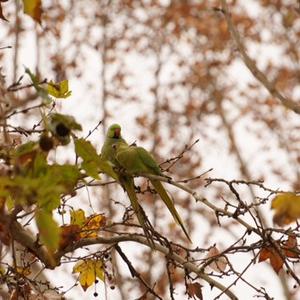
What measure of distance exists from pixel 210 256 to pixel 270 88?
1.59 metres

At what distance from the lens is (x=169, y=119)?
317 inches

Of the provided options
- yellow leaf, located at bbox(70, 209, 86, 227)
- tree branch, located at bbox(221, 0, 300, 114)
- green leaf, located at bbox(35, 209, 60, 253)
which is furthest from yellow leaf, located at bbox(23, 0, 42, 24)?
tree branch, located at bbox(221, 0, 300, 114)

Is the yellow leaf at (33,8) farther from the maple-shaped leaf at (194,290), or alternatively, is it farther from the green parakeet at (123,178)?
the maple-shaped leaf at (194,290)

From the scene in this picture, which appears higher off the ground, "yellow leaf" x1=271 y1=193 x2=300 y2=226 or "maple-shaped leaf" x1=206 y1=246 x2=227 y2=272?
"maple-shaped leaf" x1=206 y1=246 x2=227 y2=272

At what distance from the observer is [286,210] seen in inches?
48.4

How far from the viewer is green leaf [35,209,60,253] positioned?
0.93 m

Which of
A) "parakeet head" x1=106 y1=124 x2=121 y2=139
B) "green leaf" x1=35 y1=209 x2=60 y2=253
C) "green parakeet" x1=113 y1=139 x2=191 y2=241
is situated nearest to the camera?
"green leaf" x1=35 y1=209 x2=60 y2=253

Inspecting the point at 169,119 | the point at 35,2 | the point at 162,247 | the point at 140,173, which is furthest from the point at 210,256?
the point at 169,119

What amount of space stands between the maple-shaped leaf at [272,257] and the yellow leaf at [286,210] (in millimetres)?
447

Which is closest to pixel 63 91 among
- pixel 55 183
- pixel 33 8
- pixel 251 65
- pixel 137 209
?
pixel 33 8

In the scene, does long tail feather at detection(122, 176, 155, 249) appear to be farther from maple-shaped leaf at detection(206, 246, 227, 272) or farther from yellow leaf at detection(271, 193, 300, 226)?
yellow leaf at detection(271, 193, 300, 226)

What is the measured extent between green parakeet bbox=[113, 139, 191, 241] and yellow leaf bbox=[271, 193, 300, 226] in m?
0.58

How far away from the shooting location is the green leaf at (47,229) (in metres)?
0.93

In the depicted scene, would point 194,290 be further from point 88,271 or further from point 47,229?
point 47,229
